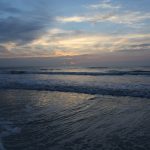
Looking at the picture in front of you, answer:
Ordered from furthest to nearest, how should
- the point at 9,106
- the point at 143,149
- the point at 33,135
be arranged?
the point at 9,106 < the point at 33,135 < the point at 143,149

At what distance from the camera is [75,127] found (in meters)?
5.67

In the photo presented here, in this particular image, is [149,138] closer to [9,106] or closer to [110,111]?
[110,111]

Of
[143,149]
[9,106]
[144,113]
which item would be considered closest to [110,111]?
[144,113]

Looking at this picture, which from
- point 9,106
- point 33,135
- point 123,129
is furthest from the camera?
point 9,106

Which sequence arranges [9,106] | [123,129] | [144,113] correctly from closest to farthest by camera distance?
1. [123,129]
2. [144,113]
3. [9,106]

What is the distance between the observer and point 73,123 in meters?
6.04

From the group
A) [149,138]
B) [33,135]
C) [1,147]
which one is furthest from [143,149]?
[1,147]

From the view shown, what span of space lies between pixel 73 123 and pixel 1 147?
89.1 inches

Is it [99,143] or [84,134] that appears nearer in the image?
[99,143]

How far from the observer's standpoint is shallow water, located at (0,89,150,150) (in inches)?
177

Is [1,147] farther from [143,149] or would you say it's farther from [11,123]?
[143,149]

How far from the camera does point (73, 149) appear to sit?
4.25 metres

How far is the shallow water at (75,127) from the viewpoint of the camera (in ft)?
14.7

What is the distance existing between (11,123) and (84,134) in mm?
2181
